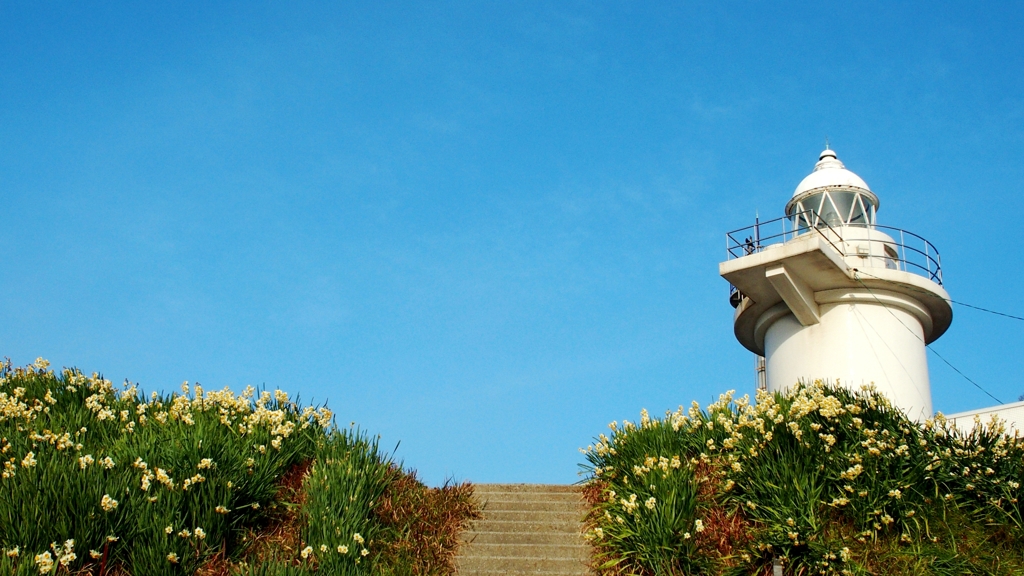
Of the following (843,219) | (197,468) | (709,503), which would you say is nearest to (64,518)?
(197,468)

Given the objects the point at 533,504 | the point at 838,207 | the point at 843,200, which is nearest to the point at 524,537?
the point at 533,504

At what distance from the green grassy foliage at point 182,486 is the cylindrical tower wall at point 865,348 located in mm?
8730

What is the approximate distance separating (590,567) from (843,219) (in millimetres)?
11393

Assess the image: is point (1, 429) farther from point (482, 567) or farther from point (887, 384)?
point (887, 384)

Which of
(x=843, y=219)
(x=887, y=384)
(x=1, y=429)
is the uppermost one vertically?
(x=843, y=219)

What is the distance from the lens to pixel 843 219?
17.7 metres

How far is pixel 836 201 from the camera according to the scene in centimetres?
1786

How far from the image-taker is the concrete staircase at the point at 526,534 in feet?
28.3

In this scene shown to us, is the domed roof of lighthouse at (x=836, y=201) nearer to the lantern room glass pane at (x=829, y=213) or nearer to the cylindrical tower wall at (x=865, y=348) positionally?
the lantern room glass pane at (x=829, y=213)

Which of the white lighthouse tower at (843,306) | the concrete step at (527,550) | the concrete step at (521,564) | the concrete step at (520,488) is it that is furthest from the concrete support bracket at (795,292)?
the concrete step at (521,564)

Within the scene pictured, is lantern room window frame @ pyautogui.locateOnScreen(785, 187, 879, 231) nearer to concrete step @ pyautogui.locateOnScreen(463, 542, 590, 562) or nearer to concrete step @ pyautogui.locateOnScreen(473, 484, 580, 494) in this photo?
concrete step @ pyautogui.locateOnScreen(473, 484, 580, 494)

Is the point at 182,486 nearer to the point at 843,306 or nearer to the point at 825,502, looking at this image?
the point at 825,502

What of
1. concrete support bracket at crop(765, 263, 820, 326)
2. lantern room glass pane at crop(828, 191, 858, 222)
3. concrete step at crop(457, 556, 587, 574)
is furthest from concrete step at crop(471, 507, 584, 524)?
lantern room glass pane at crop(828, 191, 858, 222)

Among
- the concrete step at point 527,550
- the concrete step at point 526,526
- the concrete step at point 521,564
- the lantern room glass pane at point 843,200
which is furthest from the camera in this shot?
the lantern room glass pane at point 843,200
